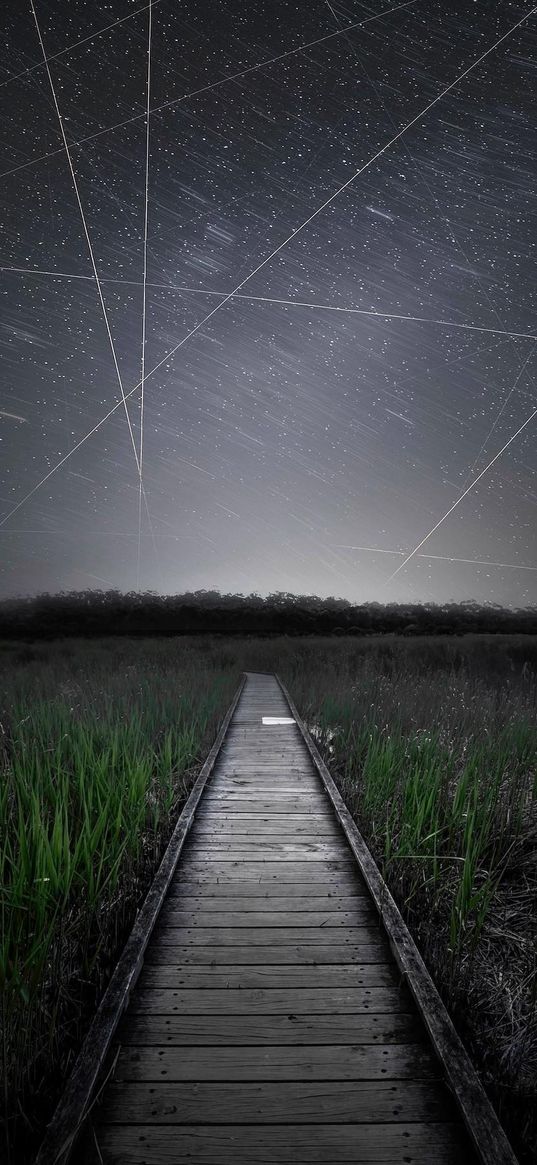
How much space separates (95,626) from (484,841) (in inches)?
1617

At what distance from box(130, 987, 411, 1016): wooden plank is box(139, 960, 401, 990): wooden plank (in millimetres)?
36

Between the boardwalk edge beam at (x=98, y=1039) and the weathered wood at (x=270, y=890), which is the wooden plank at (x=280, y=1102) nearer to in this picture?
the boardwalk edge beam at (x=98, y=1039)

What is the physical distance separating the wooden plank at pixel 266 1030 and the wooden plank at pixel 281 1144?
33 centimetres

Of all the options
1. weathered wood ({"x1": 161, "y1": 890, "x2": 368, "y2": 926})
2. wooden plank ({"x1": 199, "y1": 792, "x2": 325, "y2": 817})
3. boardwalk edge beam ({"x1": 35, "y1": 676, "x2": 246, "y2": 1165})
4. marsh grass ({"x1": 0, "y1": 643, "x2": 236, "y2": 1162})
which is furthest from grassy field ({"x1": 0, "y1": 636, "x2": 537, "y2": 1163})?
wooden plank ({"x1": 199, "y1": 792, "x2": 325, "y2": 817})

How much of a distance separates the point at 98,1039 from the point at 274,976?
0.77m

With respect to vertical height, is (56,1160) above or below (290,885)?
above

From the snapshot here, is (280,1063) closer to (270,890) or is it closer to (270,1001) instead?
(270,1001)

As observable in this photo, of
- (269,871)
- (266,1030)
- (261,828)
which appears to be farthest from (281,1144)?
(261,828)

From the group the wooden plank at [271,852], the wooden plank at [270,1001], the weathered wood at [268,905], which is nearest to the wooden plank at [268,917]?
the weathered wood at [268,905]

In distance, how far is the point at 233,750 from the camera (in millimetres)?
7066

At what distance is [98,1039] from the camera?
1860mm

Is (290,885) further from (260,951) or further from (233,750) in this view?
(233,750)

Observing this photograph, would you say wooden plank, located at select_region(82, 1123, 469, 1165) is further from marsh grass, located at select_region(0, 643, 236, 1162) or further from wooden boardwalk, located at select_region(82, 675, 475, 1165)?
marsh grass, located at select_region(0, 643, 236, 1162)

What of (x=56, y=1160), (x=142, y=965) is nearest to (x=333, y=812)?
(x=142, y=965)
